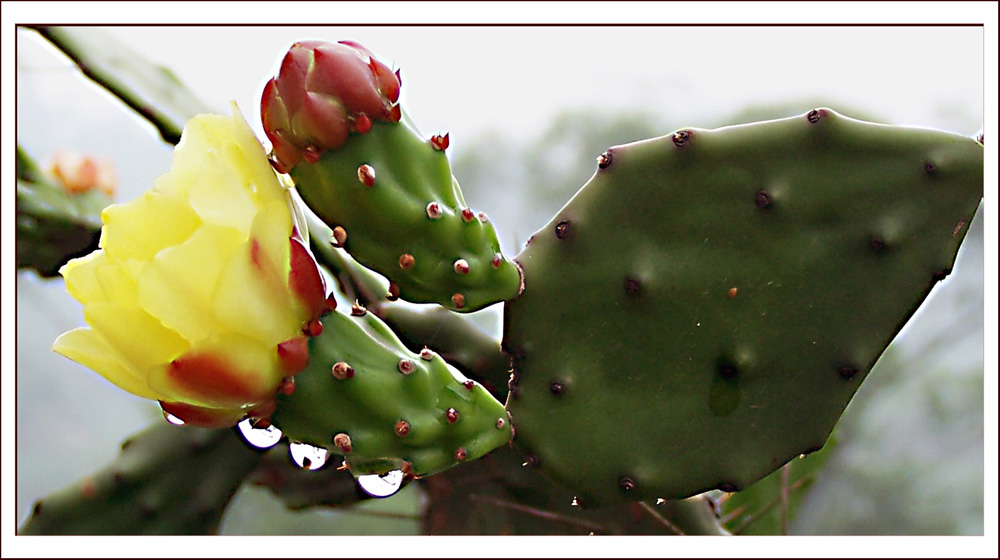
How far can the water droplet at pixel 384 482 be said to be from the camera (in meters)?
0.45

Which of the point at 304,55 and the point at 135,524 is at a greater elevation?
the point at 304,55

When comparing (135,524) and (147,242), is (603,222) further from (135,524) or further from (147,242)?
(135,524)

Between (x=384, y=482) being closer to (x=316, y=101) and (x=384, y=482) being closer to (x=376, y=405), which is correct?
(x=376, y=405)

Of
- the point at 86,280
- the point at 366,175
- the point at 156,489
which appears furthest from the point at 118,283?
the point at 156,489

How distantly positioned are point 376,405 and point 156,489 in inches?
17.6

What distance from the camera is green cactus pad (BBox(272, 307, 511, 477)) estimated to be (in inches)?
15.5

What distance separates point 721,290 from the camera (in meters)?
0.49

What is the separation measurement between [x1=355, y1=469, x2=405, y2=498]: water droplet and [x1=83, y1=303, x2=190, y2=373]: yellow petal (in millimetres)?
146

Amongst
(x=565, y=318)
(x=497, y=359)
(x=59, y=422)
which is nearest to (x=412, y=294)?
(x=565, y=318)

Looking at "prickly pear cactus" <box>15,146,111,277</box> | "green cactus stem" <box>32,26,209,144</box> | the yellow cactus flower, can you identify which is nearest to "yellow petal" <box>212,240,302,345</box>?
the yellow cactus flower

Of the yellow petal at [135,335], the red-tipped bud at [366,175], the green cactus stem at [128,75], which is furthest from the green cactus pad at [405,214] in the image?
the green cactus stem at [128,75]

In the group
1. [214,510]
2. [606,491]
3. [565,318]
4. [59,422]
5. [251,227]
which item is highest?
[251,227]

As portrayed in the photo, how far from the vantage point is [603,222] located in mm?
486

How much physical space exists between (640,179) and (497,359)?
8.7 inches
